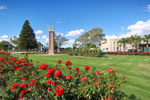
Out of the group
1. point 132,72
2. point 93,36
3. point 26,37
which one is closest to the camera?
point 132,72

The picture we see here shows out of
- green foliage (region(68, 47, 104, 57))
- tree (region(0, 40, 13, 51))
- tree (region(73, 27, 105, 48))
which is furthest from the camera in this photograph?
tree (region(0, 40, 13, 51))

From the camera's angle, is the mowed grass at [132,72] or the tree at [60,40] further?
the tree at [60,40]

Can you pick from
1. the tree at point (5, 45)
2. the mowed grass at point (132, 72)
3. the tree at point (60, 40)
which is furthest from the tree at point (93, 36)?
the tree at point (5, 45)

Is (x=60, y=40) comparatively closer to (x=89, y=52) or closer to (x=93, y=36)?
(x=93, y=36)

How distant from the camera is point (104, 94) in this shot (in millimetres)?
2135

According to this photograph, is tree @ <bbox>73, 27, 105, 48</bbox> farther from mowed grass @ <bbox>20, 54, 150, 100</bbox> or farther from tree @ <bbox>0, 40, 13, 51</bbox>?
tree @ <bbox>0, 40, 13, 51</bbox>

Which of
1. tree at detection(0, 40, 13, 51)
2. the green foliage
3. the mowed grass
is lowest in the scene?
the mowed grass

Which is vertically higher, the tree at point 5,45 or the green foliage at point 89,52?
the tree at point 5,45

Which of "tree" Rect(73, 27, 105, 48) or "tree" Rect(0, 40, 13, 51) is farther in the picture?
"tree" Rect(0, 40, 13, 51)

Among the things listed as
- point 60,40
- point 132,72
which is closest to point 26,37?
point 60,40

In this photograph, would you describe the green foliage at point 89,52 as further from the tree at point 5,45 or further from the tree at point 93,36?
the tree at point 5,45

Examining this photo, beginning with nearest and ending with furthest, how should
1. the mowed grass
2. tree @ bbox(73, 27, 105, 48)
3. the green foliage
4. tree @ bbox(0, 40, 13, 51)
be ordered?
1. the mowed grass
2. the green foliage
3. tree @ bbox(73, 27, 105, 48)
4. tree @ bbox(0, 40, 13, 51)

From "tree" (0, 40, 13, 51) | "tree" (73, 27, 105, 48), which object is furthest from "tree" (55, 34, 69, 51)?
"tree" (0, 40, 13, 51)

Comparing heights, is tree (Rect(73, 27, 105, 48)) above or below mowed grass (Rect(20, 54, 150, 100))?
above
